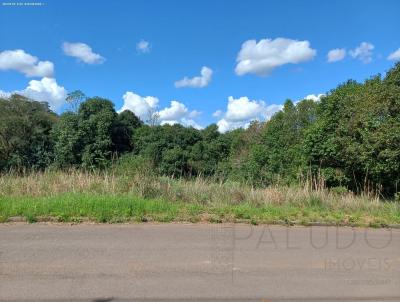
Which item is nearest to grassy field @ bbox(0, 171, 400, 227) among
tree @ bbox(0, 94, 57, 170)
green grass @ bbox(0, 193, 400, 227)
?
green grass @ bbox(0, 193, 400, 227)

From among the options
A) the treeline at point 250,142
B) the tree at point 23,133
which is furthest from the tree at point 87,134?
the tree at point 23,133

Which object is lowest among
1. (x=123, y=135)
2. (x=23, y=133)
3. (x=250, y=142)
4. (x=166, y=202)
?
(x=166, y=202)

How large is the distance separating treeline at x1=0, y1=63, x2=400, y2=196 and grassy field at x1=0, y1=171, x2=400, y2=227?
4.43 feet

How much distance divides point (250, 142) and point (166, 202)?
107 feet

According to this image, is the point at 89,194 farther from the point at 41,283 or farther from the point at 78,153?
the point at 78,153

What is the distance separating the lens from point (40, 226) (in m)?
9.03

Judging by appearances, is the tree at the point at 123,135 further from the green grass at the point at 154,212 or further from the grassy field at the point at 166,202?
the green grass at the point at 154,212

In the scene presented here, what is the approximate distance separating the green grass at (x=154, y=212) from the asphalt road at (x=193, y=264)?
0.66 m

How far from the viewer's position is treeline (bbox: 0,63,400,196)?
60.2ft

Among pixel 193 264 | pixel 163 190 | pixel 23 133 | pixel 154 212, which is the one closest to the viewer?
pixel 193 264

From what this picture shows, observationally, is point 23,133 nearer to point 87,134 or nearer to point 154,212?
point 87,134

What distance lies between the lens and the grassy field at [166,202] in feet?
32.9

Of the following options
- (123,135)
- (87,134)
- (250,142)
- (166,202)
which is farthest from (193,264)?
(123,135)

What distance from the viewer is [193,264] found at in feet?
21.4
